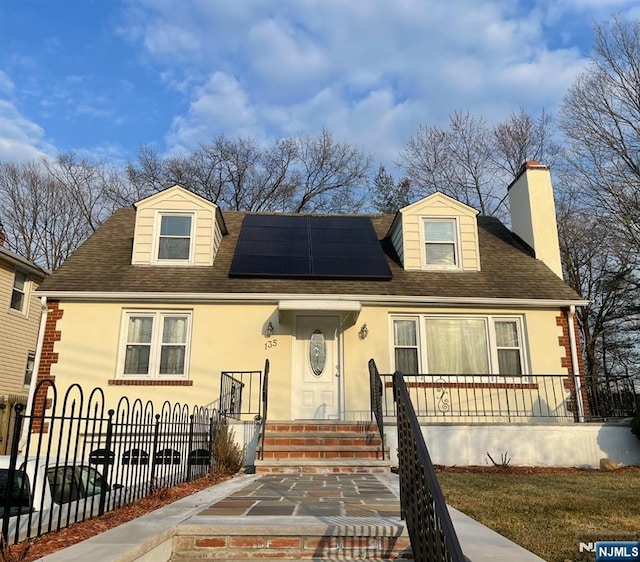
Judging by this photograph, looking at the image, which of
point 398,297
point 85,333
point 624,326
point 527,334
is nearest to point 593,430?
point 527,334

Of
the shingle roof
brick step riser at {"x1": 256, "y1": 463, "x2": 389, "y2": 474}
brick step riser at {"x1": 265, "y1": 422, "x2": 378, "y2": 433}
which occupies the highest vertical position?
the shingle roof

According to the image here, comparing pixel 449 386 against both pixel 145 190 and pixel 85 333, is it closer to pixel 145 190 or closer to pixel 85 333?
pixel 85 333

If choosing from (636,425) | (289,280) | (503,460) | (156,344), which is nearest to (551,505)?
(503,460)

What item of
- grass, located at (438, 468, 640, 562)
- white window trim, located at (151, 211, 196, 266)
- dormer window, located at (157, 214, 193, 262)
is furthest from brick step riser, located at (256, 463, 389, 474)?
dormer window, located at (157, 214, 193, 262)

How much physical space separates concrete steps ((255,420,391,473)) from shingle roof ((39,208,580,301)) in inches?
115

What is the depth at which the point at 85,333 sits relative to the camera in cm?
971

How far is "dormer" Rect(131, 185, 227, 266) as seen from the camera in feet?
36.2

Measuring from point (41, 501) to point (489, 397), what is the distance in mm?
8445

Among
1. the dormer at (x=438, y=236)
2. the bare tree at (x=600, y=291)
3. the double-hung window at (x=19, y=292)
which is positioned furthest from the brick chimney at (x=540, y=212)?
the double-hung window at (x=19, y=292)

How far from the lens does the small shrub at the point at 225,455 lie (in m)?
7.11

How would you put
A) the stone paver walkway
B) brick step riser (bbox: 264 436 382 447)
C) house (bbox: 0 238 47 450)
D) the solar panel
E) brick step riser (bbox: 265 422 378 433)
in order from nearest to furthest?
the stone paver walkway < brick step riser (bbox: 264 436 382 447) < brick step riser (bbox: 265 422 378 433) < the solar panel < house (bbox: 0 238 47 450)

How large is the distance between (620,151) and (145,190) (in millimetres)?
21439

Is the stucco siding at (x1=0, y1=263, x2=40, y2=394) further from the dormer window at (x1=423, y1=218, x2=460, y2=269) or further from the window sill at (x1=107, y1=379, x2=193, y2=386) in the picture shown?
the dormer window at (x1=423, y1=218, x2=460, y2=269)

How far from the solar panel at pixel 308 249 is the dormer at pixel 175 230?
0.84m
